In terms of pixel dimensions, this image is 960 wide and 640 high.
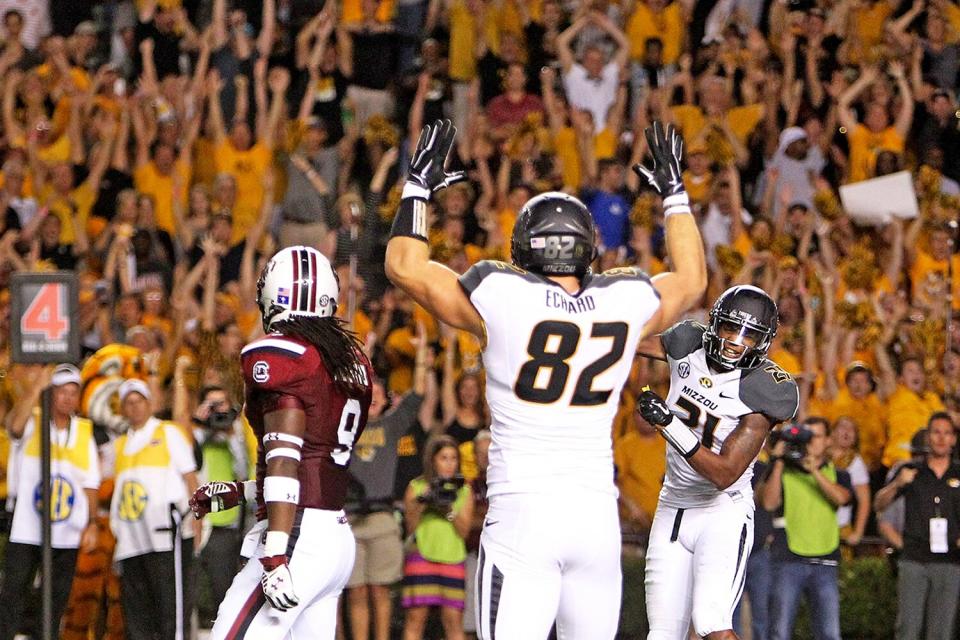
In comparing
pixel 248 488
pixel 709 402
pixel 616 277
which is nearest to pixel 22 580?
pixel 248 488

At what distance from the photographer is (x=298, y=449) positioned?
613 cm

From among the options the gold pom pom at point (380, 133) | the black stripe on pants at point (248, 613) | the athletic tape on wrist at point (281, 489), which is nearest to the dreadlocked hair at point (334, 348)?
the athletic tape on wrist at point (281, 489)

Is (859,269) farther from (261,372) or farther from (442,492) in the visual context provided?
(261,372)

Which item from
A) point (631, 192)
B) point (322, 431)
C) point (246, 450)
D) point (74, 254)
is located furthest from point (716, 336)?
point (74, 254)

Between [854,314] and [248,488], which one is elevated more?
[854,314]

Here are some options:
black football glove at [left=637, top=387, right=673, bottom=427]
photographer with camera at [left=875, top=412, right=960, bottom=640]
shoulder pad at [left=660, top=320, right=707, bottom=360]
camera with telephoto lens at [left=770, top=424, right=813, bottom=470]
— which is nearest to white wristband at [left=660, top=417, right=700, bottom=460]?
black football glove at [left=637, top=387, right=673, bottom=427]

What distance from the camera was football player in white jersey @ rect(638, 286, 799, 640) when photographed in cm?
758

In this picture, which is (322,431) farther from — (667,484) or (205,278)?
(205,278)

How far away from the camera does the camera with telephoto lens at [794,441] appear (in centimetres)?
1070

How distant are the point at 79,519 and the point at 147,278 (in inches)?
137

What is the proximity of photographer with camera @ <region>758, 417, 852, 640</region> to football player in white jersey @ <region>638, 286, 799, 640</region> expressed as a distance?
2.93 m

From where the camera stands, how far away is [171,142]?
14.8 metres

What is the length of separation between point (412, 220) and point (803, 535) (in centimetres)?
561

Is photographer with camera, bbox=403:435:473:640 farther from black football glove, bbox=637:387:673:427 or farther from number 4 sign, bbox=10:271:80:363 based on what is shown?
black football glove, bbox=637:387:673:427
